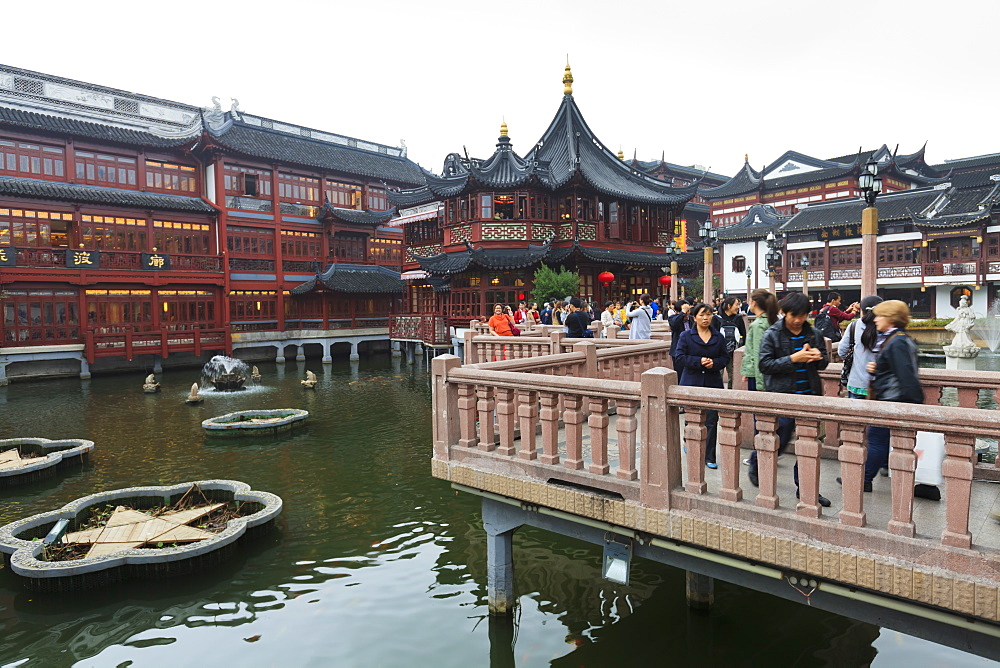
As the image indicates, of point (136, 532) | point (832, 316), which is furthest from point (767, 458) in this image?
point (136, 532)

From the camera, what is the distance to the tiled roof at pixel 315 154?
36.1 m

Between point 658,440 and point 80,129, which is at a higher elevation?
point 80,129

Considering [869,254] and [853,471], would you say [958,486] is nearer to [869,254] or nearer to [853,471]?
[853,471]

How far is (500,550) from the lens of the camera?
669 cm

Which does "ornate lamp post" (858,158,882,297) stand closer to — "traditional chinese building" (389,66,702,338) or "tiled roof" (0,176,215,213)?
"traditional chinese building" (389,66,702,338)

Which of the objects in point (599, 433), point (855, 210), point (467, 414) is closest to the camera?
point (599, 433)

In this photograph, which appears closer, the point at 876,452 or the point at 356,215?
the point at 876,452

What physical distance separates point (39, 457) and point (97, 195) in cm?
2116

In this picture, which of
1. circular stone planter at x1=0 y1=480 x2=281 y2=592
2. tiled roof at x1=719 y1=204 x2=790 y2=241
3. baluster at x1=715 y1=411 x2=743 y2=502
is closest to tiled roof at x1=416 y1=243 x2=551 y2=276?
circular stone planter at x1=0 y1=480 x2=281 y2=592

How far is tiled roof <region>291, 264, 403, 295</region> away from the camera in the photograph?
36719 mm

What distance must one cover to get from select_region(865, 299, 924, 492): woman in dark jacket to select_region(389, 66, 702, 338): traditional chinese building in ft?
77.2

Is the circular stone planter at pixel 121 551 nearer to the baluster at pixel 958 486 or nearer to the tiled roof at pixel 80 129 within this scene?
the baluster at pixel 958 486

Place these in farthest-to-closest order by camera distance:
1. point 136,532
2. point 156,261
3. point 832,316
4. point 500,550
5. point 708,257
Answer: point 156,261 < point 708,257 < point 832,316 < point 136,532 < point 500,550

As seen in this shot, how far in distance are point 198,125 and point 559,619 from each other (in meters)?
35.6
